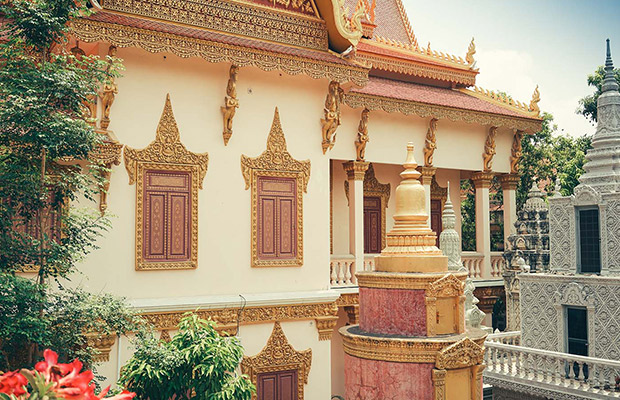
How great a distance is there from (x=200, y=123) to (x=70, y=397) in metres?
7.68

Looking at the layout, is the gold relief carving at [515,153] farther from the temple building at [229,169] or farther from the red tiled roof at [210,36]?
the red tiled roof at [210,36]

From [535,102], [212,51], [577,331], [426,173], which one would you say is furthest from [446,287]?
[535,102]

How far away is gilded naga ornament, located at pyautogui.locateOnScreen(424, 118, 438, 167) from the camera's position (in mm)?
14734

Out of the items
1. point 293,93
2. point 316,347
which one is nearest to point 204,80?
point 293,93

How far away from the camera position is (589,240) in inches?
466

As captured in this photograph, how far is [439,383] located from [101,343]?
4833 millimetres

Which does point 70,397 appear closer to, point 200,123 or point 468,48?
point 200,123

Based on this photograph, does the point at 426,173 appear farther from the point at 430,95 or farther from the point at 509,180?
the point at 509,180

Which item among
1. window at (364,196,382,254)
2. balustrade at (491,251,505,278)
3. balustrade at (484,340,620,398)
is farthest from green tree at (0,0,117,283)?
balustrade at (491,251,505,278)

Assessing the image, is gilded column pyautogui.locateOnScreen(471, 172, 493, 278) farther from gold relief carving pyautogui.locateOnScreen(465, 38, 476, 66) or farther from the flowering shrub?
the flowering shrub

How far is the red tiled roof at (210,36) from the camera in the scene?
9.06 m

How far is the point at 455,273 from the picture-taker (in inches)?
274

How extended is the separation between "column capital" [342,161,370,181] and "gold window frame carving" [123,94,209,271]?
4.42 metres

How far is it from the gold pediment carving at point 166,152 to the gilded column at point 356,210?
445 cm
